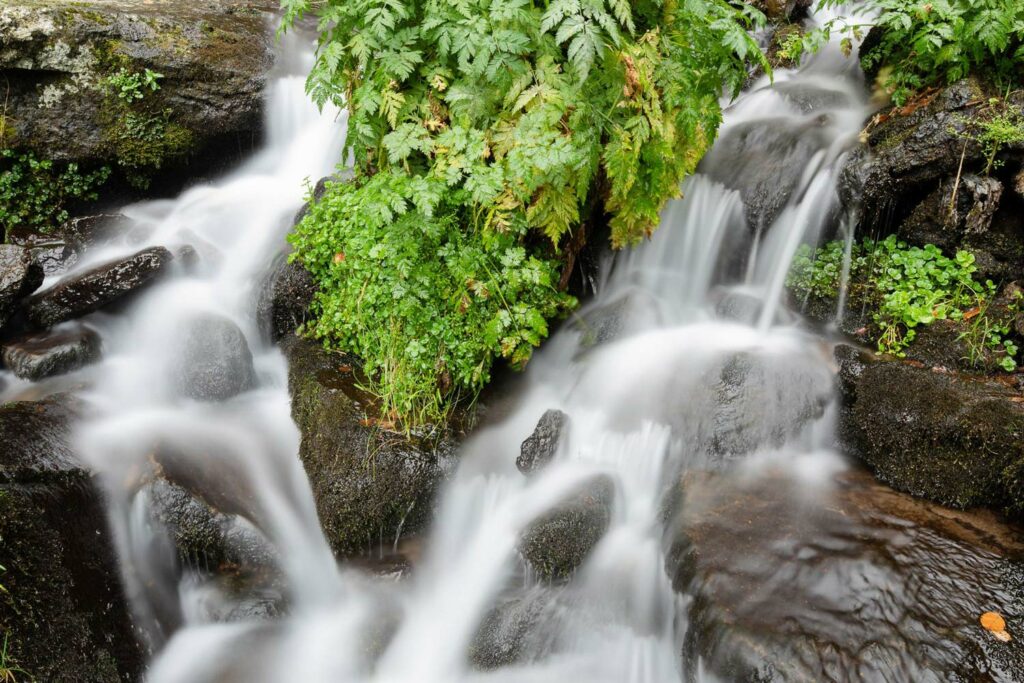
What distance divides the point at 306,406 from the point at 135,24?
5.13 m

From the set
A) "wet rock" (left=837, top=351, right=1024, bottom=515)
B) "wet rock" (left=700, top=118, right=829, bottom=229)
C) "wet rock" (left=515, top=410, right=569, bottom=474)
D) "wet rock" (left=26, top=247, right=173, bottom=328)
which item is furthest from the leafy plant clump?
"wet rock" (left=26, top=247, right=173, bottom=328)

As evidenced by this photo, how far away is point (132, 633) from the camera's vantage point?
140 inches

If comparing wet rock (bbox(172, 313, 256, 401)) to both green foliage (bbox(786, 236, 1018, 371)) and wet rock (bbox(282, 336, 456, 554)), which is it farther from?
green foliage (bbox(786, 236, 1018, 371))

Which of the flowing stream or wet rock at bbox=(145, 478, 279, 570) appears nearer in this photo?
the flowing stream

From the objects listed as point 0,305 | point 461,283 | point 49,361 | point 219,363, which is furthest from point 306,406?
point 0,305

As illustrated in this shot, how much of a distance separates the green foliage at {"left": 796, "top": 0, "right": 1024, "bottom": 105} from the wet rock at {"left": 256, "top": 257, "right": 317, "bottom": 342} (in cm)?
506

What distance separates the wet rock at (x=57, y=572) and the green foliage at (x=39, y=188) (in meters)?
3.66


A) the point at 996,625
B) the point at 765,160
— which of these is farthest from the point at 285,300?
the point at 996,625

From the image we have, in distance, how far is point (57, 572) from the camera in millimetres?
3289

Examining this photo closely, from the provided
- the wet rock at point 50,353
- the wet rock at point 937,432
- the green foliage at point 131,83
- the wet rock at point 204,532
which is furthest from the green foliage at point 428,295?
the green foliage at point 131,83

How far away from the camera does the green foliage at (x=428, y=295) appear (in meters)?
4.25

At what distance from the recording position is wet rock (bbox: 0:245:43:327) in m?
5.25

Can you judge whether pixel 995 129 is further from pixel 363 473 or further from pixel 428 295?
pixel 363 473

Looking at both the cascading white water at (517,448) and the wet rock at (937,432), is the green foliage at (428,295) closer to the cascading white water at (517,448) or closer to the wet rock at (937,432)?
the cascading white water at (517,448)
